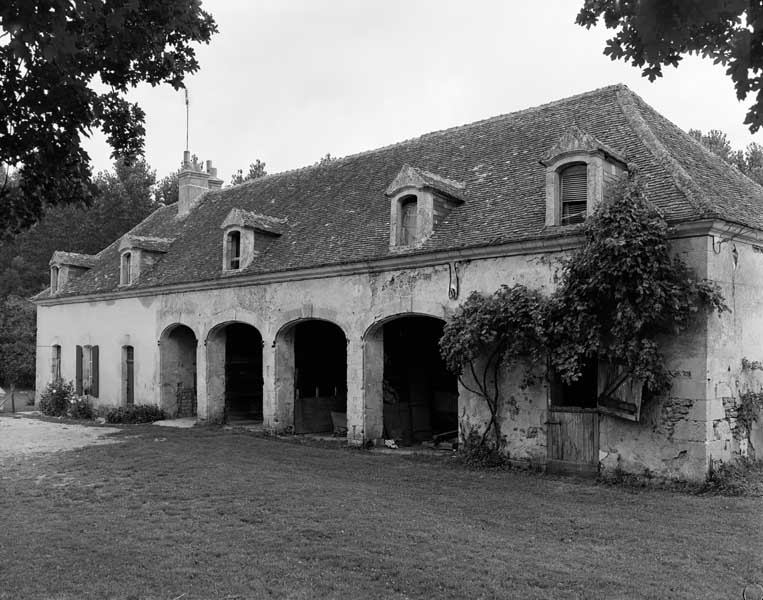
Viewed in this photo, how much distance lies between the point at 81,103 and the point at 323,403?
510 inches

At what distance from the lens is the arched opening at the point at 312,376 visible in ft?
55.3

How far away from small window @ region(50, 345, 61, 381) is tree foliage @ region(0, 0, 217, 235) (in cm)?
2099

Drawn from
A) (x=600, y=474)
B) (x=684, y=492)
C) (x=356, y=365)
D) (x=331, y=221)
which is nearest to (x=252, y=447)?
(x=356, y=365)

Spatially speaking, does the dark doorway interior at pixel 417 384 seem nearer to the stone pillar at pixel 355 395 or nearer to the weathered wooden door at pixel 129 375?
the stone pillar at pixel 355 395

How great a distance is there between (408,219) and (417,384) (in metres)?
4.82

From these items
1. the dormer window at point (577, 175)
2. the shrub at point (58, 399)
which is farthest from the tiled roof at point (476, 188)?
the shrub at point (58, 399)

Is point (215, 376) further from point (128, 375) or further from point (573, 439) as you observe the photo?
point (573, 439)

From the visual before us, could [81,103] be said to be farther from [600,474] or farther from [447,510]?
[600,474]

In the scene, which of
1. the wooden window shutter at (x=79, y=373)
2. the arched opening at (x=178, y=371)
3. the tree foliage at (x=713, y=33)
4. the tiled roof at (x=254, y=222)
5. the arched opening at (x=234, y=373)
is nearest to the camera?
the tree foliage at (x=713, y=33)

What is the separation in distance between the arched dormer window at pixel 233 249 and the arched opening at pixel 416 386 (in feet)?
14.7

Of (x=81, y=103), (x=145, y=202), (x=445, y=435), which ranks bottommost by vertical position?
(x=445, y=435)

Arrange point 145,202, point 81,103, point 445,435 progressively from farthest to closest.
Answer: point 145,202
point 445,435
point 81,103

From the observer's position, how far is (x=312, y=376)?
1816cm

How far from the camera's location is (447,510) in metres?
8.91
